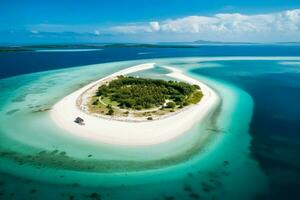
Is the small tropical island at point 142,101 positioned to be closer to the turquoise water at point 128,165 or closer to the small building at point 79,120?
the small building at point 79,120

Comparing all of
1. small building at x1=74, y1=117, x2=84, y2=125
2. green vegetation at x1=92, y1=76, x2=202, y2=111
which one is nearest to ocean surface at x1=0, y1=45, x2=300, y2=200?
small building at x1=74, y1=117, x2=84, y2=125

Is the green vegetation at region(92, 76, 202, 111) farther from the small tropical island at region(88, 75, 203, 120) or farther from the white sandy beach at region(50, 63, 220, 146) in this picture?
the white sandy beach at region(50, 63, 220, 146)

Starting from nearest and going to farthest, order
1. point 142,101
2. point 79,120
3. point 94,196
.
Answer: point 94,196
point 79,120
point 142,101

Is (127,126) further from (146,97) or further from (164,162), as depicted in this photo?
(146,97)

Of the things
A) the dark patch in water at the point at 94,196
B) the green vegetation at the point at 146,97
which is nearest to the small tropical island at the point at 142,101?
the green vegetation at the point at 146,97

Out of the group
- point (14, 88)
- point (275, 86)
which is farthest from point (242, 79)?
point (14, 88)

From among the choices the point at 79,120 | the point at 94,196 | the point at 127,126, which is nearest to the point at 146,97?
the point at 127,126
